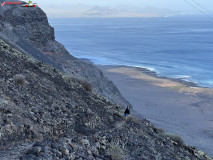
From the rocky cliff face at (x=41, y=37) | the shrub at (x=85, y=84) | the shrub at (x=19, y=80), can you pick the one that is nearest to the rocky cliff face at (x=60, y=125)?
the shrub at (x=19, y=80)

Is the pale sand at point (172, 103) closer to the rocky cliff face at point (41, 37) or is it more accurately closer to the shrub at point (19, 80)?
the rocky cliff face at point (41, 37)

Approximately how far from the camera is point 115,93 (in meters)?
30.4

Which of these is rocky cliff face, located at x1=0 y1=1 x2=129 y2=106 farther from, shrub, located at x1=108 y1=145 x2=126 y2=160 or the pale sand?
shrub, located at x1=108 y1=145 x2=126 y2=160

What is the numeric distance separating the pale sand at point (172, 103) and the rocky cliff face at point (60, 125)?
37.9 ft

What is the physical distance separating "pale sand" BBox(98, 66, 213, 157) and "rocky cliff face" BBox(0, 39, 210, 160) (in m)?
11.6

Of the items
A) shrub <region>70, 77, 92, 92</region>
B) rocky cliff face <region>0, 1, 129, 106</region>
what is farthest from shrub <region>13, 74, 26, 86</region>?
rocky cliff face <region>0, 1, 129, 106</region>

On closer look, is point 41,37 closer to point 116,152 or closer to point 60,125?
point 60,125

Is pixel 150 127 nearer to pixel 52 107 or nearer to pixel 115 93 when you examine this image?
pixel 52 107

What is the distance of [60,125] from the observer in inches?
422

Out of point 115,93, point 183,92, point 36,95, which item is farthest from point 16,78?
point 183,92

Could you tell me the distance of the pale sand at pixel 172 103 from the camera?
96.3 feet

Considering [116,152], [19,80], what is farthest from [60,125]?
[19,80]

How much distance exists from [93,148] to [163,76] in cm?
4690

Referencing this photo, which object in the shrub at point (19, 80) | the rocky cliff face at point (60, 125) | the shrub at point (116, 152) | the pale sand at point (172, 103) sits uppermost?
the shrub at point (19, 80)
